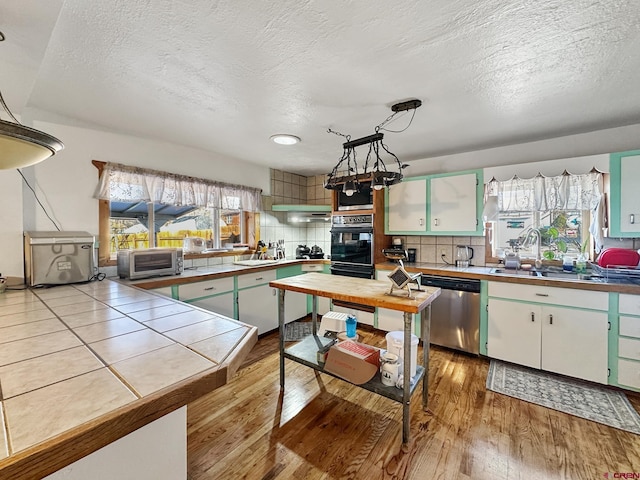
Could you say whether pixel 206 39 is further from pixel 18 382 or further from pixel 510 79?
pixel 510 79

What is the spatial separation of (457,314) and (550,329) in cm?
73

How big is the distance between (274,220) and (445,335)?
2750 mm

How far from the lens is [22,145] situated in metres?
0.88

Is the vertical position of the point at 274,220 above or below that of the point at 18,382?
above

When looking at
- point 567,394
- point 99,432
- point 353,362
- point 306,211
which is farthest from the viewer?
point 306,211

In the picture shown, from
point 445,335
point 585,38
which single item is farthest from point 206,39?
point 445,335

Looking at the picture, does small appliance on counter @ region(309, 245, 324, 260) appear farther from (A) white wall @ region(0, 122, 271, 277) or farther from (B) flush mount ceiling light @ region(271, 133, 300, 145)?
(A) white wall @ region(0, 122, 271, 277)

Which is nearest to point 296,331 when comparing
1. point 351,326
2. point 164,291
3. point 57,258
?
point 351,326

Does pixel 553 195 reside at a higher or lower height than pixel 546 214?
higher

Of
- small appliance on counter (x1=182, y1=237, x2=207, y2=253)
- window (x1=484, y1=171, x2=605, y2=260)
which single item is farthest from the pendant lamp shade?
window (x1=484, y1=171, x2=605, y2=260)

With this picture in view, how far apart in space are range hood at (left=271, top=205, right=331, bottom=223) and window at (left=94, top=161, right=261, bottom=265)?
376mm

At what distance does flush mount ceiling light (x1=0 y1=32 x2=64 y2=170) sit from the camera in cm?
80

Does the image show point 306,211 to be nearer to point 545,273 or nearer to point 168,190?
point 168,190

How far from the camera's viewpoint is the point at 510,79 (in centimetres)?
174
